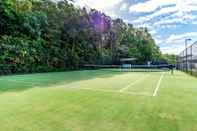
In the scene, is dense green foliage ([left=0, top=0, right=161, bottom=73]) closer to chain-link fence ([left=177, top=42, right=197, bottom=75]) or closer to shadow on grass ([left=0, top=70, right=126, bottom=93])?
shadow on grass ([left=0, top=70, right=126, bottom=93])

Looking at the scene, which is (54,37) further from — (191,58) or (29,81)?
(191,58)

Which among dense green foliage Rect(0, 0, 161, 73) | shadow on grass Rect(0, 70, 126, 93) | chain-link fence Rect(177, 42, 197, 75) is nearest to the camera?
shadow on grass Rect(0, 70, 126, 93)

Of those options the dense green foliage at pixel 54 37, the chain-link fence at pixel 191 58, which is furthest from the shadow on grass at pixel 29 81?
the chain-link fence at pixel 191 58

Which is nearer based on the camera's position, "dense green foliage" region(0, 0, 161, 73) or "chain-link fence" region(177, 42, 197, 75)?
"chain-link fence" region(177, 42, 197, 75)

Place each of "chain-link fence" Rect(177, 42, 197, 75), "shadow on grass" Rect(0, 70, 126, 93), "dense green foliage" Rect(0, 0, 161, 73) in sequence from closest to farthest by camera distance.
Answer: "shadow on grass" Rect(0, 70, 126, 93) < "chain-link fence" Rect(177, 42, 197, 75) < "dense green foliage" Rect(0, 0, 161, 73)

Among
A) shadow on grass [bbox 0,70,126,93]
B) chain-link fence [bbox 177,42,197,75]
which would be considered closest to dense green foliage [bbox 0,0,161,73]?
shadow on grass [bbox 0,70,126,93]

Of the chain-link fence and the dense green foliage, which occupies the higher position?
the dense green foliage

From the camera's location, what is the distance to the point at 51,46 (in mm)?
24219

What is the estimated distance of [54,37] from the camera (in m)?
25.5

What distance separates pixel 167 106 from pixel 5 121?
380 centimetres

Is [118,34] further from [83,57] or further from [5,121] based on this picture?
[5,121]

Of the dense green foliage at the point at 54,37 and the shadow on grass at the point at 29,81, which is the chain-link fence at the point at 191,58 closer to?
the shadow on grass at the point at 29,81

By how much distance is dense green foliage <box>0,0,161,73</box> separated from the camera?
1887 centimetres

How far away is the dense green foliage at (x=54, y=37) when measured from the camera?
18873 millimetres
